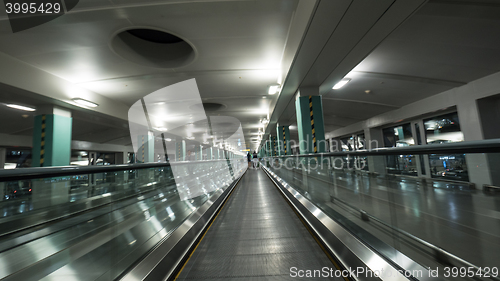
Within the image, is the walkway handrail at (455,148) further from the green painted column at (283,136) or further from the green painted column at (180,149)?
the green painted column at (180,149)

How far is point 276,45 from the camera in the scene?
5879mm

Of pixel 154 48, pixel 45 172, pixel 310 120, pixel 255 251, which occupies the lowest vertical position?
pixel 255 251

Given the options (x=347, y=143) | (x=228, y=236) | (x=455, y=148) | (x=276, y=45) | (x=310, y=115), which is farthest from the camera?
(x=347, y=143)

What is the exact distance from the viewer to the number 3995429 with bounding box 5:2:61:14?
4.06 meters

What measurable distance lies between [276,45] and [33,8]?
17.3 ft

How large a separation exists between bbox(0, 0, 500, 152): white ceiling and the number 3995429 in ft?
0.65

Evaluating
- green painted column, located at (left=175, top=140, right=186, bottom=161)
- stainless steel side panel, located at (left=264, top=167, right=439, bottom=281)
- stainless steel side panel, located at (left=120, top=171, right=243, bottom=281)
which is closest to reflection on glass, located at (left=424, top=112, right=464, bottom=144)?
stainless steel side panel, located at (left=264, top=167, right=439, bottom=281)

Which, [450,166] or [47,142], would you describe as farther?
[47,142]

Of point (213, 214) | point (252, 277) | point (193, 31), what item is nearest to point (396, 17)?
point (193, 31)

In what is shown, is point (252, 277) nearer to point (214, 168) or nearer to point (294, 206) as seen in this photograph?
point (294, 206)

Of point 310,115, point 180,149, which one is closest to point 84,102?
point 310,115

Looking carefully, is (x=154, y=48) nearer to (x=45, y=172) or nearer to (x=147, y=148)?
(x=45, y=172)

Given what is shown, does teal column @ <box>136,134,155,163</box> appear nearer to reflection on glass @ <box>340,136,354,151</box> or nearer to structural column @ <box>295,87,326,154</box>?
structural column @ <box>295,87,326,154</box>

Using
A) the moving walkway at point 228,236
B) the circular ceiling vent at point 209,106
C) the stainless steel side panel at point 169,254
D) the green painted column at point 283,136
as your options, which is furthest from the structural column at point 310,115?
the green painted column at point 283,136
